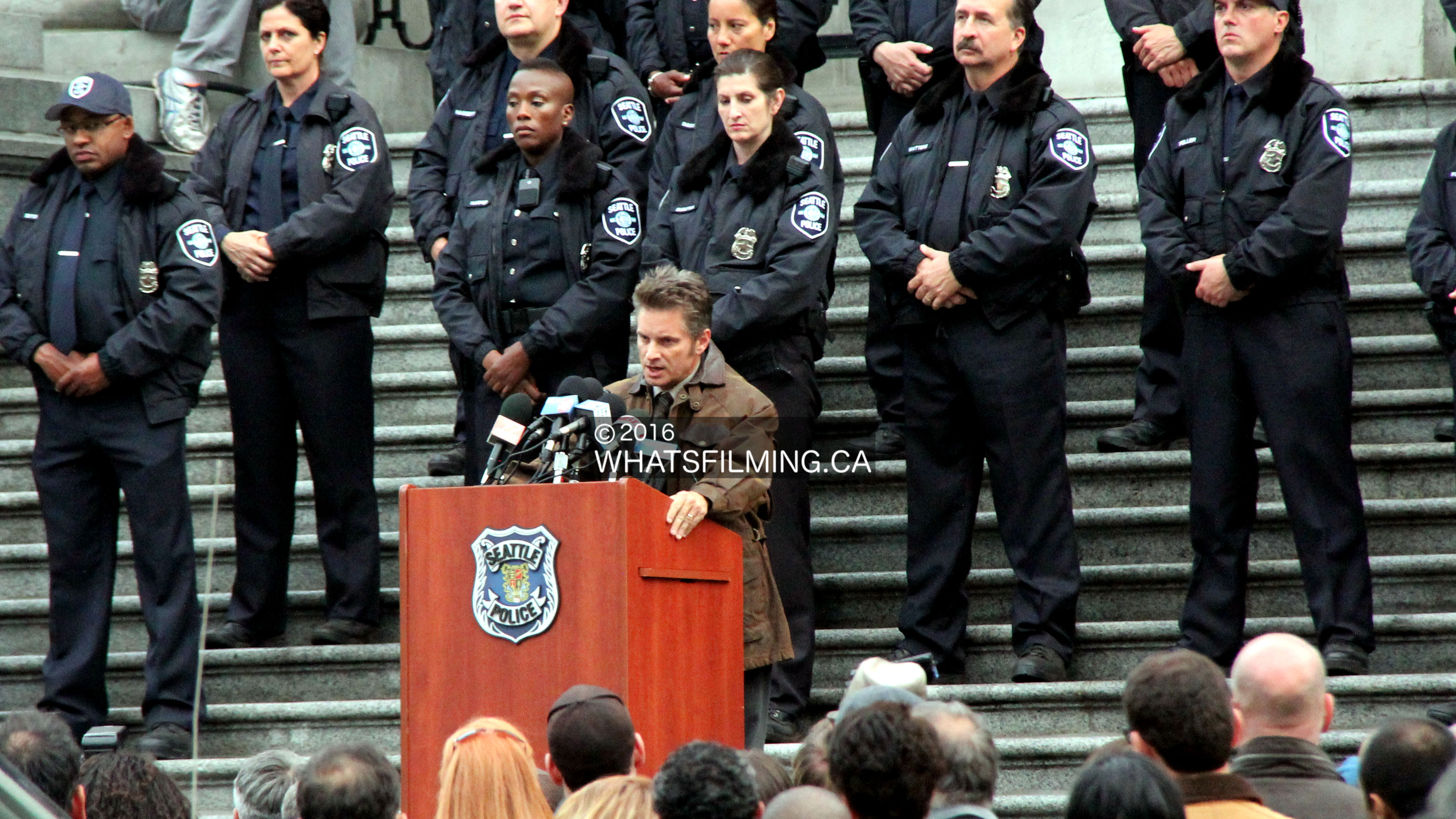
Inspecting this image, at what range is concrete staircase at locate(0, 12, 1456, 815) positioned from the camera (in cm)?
664

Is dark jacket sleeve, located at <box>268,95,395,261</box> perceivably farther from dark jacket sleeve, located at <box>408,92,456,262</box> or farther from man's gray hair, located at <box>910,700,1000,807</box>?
man's gray hair, located at <box>910,700,1000,807</box>

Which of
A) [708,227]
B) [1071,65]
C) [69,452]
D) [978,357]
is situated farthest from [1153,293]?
[69,452]

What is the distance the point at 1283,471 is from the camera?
6.58 meters

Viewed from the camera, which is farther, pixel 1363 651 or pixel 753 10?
pixel 753 10

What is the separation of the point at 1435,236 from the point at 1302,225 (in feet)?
2.06

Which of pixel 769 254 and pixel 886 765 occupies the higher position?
pixel 769 254

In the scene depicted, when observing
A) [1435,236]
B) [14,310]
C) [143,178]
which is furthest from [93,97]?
[1435,236]

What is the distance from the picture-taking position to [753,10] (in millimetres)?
7836

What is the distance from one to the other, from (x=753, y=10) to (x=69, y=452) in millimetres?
3042

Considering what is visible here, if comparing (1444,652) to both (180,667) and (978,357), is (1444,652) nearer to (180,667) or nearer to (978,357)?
(978,357)

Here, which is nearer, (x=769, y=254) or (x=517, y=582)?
(x=517, y=582)

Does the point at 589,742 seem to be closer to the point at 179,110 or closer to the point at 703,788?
the point at 703,788

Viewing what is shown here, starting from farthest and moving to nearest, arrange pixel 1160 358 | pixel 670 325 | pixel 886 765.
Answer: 1. pixel 1160 358
2. pixel 670 325
3. pixel 886 765

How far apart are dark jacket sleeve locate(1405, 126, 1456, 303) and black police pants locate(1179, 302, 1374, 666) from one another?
332 mm
